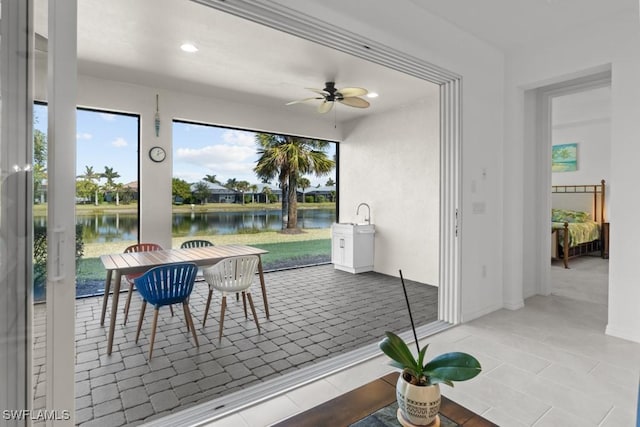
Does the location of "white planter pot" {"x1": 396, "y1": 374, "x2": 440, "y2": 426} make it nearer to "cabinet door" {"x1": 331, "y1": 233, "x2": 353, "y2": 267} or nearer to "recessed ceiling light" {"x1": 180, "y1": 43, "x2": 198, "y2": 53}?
"recessed ceiling light" {"x1": 180, "y1": 43, "x2": 198, "y2": 53}

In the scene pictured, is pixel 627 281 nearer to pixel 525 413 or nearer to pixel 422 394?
pixel 525 413

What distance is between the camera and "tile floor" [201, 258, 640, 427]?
6.14ft

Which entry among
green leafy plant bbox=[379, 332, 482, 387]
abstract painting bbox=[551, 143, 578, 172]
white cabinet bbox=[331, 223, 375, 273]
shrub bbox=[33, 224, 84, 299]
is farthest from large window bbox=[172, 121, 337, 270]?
abstract painting bbox=[551, 143, 578, 172]

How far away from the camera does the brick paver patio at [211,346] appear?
6.86 ft

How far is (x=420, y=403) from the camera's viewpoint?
1.02m

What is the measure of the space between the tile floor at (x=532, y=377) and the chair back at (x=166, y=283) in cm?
122

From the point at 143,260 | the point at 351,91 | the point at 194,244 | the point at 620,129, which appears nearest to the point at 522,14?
the point at 620,129

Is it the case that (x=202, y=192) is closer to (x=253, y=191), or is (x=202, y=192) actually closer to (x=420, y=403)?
(x=253, y=191)

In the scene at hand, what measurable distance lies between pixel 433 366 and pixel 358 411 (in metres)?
0.31

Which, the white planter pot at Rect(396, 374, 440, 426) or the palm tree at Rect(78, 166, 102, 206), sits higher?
the palm tree at Rect(78, 166, 102, 206)

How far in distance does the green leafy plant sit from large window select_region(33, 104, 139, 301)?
15.1ft

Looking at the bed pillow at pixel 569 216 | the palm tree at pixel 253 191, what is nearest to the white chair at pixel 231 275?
the palm tree at pixel 253 191

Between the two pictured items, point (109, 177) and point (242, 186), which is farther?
point (242, 186)

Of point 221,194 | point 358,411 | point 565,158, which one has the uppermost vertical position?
point 565,158
